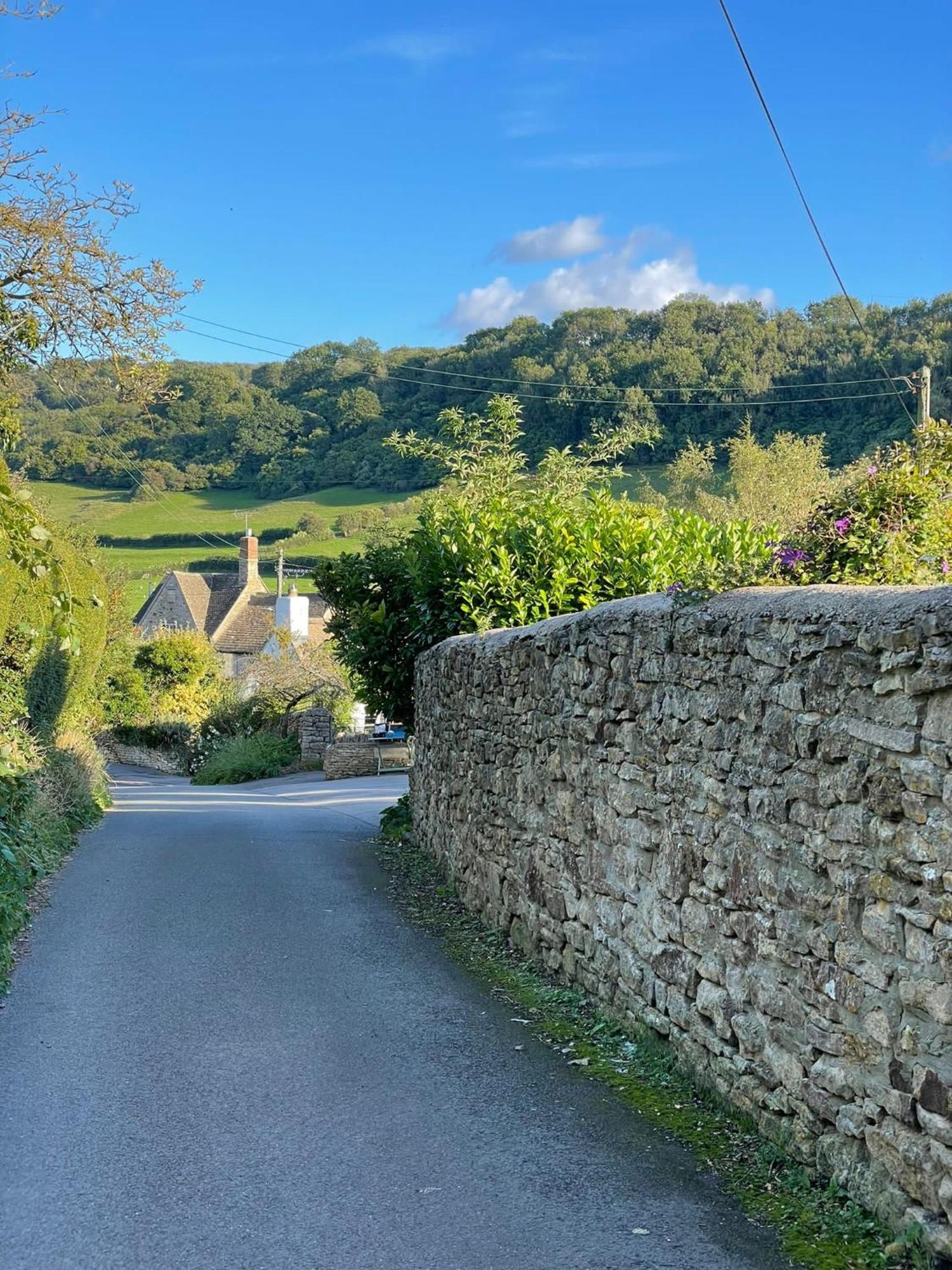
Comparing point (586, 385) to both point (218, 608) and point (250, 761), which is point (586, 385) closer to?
point (250, 761)

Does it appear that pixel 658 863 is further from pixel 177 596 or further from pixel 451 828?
pixel 177 596

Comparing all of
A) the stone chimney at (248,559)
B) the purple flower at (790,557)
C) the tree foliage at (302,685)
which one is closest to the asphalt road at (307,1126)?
the purple flower at (790,557)

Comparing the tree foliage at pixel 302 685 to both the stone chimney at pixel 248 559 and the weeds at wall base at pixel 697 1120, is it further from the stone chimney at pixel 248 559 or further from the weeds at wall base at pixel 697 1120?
the weeds at wall base at pixel 697 1120

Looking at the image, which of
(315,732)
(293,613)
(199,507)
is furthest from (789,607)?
(199,507)

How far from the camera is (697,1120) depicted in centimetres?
516

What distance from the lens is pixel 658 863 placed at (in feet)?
19.5

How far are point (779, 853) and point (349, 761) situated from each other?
27.5m

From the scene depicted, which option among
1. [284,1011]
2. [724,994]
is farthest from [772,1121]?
[284,1011]

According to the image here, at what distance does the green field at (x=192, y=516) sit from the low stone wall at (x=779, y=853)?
57.4 metres

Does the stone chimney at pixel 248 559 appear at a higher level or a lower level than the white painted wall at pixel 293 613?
higher

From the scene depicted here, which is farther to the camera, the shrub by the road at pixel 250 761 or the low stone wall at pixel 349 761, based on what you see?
the shrub by the road at pixel 250 761

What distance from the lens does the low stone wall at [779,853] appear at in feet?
12.4

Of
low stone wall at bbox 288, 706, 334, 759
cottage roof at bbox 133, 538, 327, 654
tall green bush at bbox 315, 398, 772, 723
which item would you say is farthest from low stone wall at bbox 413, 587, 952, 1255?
cottage roof at bbox 133, 538, 327, 654

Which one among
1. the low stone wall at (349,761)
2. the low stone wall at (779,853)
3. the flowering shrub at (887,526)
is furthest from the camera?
the low stone wall at (349,761)
